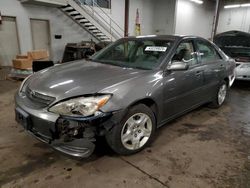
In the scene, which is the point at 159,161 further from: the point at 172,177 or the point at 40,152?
the point at 40,152

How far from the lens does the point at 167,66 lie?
228 cm

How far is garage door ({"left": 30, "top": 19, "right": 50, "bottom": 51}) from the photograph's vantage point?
28.1 feet

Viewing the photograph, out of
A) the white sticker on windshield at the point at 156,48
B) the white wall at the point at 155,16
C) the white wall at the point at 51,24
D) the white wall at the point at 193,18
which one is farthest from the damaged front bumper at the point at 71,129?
the white wall at the point at 193,18

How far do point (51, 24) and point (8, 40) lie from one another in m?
1.94

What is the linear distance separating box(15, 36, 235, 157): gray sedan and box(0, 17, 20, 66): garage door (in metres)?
6.65

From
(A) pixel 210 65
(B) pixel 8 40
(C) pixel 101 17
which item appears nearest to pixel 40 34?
(B) pixel 8 40

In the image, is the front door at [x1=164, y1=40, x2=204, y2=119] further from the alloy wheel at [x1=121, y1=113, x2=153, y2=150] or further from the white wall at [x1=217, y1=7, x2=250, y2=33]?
the white wall at [x1=217, y1=7, x2=250, y2=33]

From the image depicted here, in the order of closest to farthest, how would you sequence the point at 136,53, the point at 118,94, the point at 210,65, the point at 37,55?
the point at 118,94, the point at 136,53, the point at 210,65, the point at 37,55

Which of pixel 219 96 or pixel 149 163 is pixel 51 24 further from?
pixel 149 163

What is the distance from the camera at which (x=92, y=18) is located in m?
9.12

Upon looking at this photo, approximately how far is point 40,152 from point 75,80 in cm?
89

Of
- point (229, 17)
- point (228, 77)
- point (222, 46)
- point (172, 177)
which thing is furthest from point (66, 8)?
point (229, 17)

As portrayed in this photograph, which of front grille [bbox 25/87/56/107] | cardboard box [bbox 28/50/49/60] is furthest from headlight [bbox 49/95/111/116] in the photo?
cardboard box [bbox 28/50/49/60]

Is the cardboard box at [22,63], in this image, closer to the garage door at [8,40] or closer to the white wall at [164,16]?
the garage door at [8,40]
